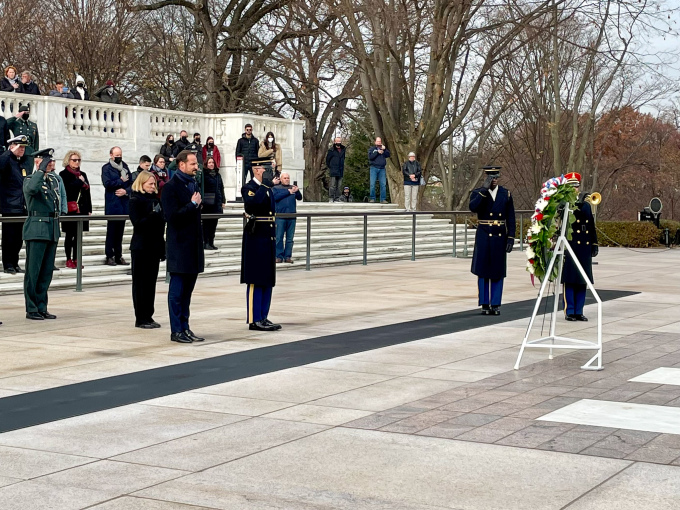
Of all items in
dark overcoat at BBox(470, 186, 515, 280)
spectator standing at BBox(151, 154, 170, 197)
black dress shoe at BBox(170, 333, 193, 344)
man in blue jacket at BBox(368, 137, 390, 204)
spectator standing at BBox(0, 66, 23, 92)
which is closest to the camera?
black dress shoe at BBox(170, 333, 193, 344)

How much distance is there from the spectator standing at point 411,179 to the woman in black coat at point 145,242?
710 inches

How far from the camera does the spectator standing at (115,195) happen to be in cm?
1848

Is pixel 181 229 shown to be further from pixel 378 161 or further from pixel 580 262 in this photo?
pixel 378 161

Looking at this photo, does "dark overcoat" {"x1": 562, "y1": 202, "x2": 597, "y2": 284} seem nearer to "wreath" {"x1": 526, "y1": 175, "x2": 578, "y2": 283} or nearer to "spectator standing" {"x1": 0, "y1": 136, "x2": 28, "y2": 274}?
"wreath" {"x1": 526, "y1": 175, "x2": 578, "y2": 283}

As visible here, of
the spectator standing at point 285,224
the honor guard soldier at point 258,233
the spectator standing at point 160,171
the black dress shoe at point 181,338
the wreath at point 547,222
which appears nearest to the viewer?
the wreath at point 547,222

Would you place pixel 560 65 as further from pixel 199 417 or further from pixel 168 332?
pixel 199 417

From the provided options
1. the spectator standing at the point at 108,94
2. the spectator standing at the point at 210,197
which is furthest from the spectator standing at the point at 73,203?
the spectator standing at the point at 108,94

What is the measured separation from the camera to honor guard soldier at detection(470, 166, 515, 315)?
45.9 feet

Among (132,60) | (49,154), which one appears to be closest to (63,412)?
(49,154)

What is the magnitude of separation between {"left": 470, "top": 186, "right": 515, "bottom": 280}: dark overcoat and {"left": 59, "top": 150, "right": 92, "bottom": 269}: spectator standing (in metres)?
6.57

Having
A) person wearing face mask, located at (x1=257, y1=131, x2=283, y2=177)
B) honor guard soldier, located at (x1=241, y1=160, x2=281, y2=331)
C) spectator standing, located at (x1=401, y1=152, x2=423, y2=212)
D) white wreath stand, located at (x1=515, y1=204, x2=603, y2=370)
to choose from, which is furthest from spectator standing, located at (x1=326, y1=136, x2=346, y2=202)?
white wreath stand, located at (x1=515, y1=204, x2=603, y2=370)

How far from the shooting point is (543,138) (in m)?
52.0

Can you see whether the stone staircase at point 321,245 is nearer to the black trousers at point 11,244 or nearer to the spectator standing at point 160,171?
the black trousers at point 11,244

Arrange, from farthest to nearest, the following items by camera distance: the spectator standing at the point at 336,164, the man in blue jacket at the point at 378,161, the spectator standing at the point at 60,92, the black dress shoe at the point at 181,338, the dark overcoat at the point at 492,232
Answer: the spectator standing at the point at 336,164, the man in blue jacket at the point at 378,161, the spectator standing at the point at 60,92, the dark overcoat at the point at 492,232, the black dress shoe at the point at 181,338
